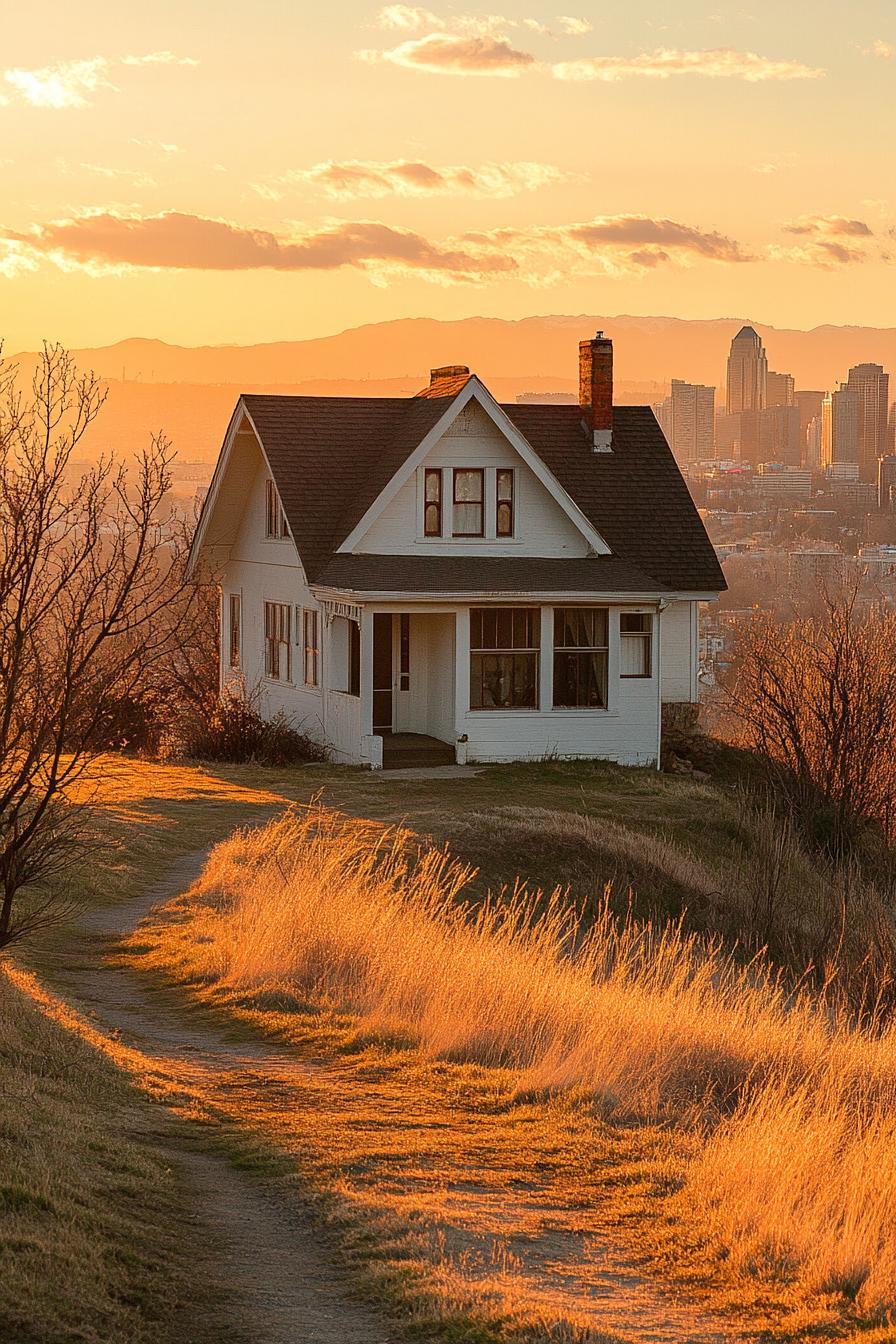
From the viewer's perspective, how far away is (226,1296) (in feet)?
22.9

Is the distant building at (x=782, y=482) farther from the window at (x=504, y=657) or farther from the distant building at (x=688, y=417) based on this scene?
the window at (x=504, y=657)

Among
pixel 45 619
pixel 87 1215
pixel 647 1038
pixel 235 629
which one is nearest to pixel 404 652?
pixel 235 629

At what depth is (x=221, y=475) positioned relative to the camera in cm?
3431

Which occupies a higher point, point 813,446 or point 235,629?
point 813,446

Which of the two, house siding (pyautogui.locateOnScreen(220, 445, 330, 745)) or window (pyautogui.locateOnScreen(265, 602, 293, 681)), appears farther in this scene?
window (pyautogui.locateOnScreen(265, 602, 293, 681))

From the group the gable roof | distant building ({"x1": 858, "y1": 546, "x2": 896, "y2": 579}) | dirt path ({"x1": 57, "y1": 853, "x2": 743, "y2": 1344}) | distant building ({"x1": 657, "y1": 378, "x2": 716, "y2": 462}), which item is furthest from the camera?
distant building ({"x1": 657, "y1": 378, "x2": 716, "y2": 462})

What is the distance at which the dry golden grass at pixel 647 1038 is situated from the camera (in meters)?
7.70

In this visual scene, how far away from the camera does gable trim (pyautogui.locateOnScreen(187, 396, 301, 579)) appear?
32.4 meters

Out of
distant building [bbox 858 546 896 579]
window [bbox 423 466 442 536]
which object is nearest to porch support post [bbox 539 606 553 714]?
window [bbox 423 466 442 536]

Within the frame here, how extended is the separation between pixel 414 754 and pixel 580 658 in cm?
341

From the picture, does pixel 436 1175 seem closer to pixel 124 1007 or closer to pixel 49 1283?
pixel 49 1283

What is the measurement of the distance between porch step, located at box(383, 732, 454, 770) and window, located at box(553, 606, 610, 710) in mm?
2130

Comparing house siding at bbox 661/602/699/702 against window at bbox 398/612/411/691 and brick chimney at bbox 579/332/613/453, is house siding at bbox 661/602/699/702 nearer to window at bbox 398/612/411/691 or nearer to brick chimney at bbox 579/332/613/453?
brick chimney at bbox 579/332/613/453

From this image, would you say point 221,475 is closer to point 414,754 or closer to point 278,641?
point 278,641
